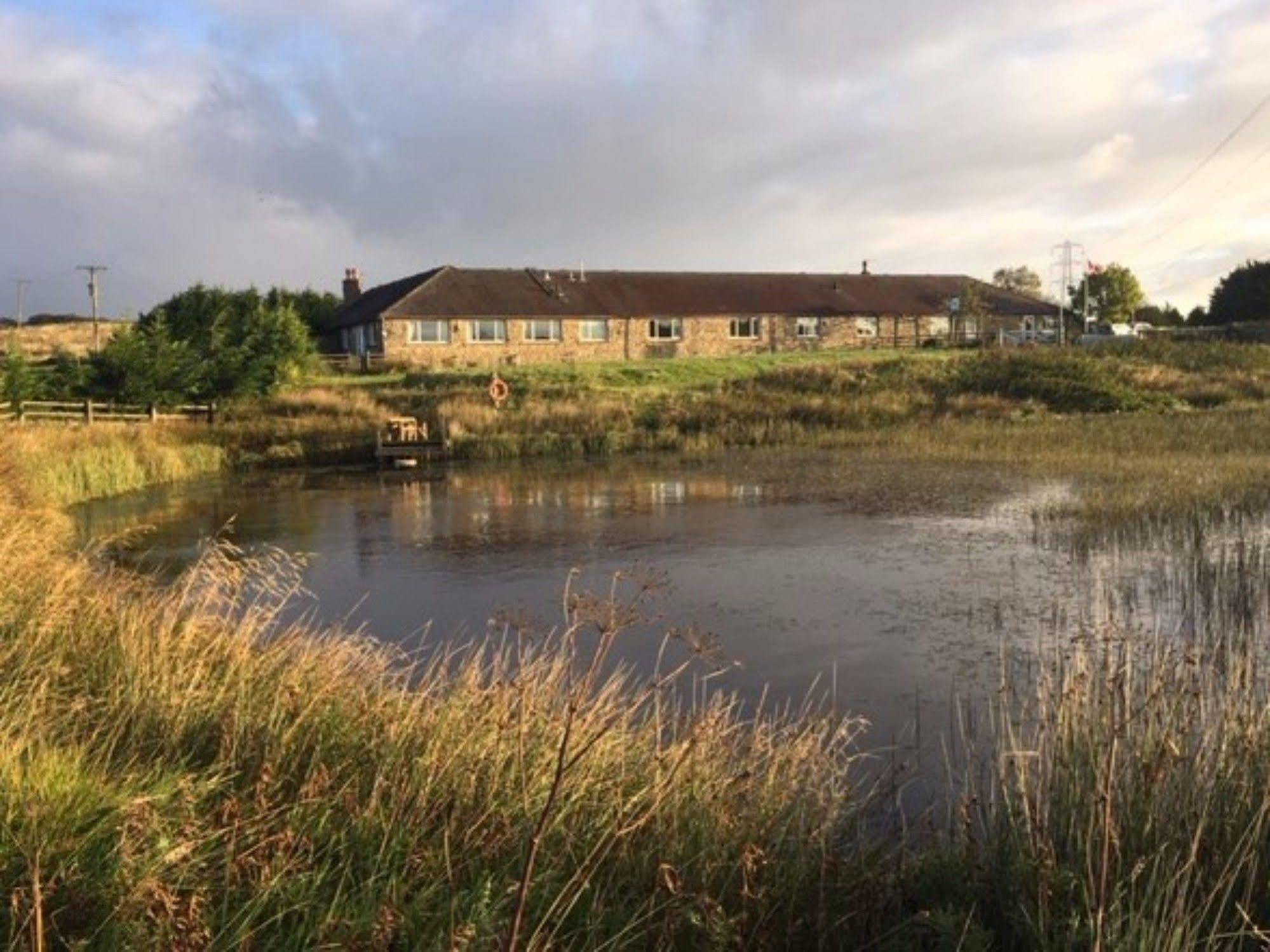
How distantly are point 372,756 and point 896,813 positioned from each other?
304 cm

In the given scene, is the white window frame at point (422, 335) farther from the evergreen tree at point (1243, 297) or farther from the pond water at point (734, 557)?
the evergreen tree at point (1243, 297)

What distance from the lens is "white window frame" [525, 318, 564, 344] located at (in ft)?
184

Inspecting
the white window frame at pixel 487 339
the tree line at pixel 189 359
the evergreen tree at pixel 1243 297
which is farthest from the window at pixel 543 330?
the evergreen tree at pixel 1243 297

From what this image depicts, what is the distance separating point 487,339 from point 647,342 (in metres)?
8.47

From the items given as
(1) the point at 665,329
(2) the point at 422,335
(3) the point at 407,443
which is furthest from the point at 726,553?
(1) the point at 665,329

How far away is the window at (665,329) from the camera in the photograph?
58844mm

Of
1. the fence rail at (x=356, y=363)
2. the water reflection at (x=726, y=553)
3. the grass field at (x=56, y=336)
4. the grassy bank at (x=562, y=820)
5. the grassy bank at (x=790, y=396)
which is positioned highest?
the grass field at (x=56, y=336)

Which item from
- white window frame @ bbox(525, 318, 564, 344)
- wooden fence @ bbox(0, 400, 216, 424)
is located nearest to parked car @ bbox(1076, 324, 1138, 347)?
white window frame @ bbox(525, 318, 564, 344)

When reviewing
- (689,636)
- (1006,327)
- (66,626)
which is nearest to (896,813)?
(689,636)

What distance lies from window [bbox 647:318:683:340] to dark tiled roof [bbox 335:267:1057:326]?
16.7 inches

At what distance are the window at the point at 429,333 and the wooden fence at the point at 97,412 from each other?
1409 centimetres

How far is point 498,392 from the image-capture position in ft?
136

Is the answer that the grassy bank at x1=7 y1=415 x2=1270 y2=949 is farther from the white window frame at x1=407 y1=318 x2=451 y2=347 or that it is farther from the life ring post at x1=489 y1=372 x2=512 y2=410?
the white window frame at x1=407 y1=318 x2=451 y2=347

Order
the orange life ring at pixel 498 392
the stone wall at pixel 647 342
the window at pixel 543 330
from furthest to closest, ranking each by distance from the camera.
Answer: the window at pixel 543 330 < the stone wall at pixel 647 342 < the orange life ring at pixel 498 392
